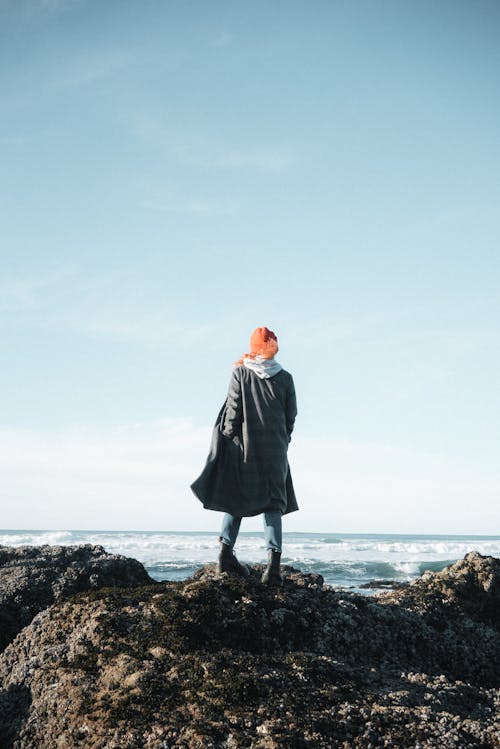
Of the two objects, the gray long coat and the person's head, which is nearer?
the gray long coat

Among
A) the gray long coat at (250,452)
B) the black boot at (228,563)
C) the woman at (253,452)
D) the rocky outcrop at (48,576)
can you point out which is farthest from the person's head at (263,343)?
the rocky outcrop at (48,576)

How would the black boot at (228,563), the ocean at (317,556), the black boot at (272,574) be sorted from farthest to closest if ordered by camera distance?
the ocean at (317,556)
the black boot at (228,563)
the black boot at (272,574)

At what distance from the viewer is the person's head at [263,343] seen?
6629 mm

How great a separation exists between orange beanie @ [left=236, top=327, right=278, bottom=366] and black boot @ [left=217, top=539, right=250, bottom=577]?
2.04 meters

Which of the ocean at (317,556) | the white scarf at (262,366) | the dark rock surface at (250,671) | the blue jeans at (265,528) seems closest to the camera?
the dark rock surface at (250,671)

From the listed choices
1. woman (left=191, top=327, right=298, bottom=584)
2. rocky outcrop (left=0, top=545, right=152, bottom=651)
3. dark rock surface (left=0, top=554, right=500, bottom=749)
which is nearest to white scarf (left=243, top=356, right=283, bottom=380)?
woman (left=191, top=327, right=298, bottom=584)

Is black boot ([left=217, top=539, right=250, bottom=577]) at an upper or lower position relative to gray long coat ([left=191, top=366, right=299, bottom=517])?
lower

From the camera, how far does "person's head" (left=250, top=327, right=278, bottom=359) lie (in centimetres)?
663

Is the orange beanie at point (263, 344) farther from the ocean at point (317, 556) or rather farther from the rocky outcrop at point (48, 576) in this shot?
the ocean at point (317, 556)

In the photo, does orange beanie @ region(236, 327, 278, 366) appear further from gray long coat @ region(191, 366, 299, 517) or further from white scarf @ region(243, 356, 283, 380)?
gray long coat @ region(191, 366, 299, 517)

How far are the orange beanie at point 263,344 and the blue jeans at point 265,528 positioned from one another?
170 cm

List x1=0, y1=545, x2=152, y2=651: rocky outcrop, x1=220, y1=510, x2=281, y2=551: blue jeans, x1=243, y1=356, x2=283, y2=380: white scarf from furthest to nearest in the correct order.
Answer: x1=243, y1=356, x2=283, y2=380: white scarf
x1=220, y1=510, x2=281, y2=551: blue jeans
x1=0, y1=545, x2=152, y2=651: rocky outcrop

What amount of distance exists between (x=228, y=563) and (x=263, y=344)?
2318 mm

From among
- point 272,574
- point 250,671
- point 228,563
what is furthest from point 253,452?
point 250,671
